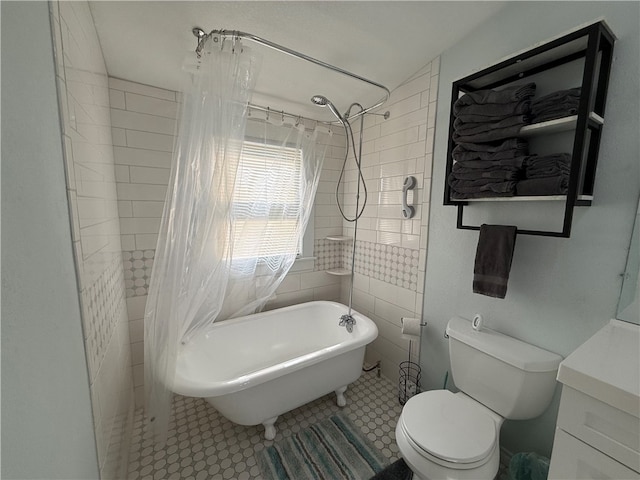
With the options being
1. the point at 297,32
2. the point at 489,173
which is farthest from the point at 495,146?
the point at 297,32

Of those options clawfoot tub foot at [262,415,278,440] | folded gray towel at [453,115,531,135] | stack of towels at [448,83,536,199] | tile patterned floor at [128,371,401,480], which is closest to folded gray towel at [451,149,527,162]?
stack of towels at [448,83,536,199]

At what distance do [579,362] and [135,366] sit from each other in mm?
2487

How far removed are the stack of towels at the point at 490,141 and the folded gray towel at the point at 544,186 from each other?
4 cm

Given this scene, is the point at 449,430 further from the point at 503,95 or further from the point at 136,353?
the point at 136,353

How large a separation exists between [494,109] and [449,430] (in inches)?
60.4

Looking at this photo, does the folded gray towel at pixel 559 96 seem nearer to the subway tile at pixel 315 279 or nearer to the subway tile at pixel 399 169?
the subway tile at pixel 399 169

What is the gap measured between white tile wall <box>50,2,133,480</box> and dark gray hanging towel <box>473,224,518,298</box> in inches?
67.0

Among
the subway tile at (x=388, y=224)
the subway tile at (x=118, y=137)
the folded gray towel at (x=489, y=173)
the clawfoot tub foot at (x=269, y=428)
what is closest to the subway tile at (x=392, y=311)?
the subway tile at (x=388, y=224)

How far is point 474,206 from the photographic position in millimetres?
1522

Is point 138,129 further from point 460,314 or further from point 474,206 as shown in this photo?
point 460,314

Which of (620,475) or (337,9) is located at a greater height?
(337,9)

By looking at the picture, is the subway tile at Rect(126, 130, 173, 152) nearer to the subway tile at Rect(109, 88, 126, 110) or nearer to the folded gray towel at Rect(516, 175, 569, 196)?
the subway tile at Rect(109, 88, 126, 110)

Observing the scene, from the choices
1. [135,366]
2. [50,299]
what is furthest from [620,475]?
[135,366]

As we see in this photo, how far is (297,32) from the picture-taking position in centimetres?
143
